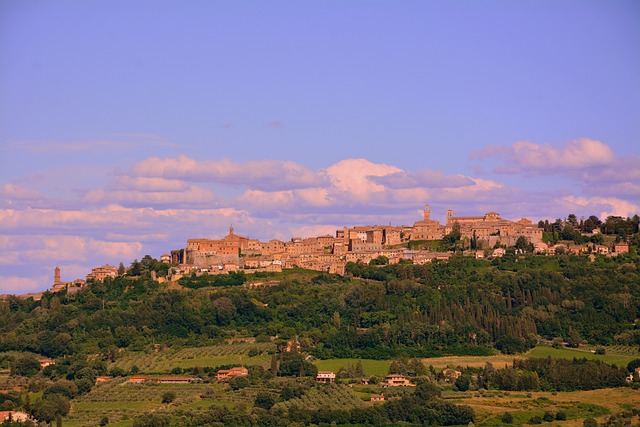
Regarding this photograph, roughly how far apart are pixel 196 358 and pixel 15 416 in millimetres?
14942

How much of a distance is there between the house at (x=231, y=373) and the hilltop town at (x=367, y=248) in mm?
24723

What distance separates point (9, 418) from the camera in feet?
198

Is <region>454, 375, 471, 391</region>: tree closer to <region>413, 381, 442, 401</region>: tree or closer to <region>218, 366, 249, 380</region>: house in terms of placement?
<region>413, 381, 442, 401</region>: tree

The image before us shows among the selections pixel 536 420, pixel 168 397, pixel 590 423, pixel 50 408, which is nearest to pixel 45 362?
pixel 50 408

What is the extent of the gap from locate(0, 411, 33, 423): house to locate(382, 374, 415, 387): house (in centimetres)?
1836

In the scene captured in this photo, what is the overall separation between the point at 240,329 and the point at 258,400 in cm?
2105

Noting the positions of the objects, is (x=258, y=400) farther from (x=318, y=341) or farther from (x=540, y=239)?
(x=540, y=239)

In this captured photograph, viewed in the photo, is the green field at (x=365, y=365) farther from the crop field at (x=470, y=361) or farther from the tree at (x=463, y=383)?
the tree at (x=463, y=383)

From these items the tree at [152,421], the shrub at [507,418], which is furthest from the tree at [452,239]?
the tree at [152,421]

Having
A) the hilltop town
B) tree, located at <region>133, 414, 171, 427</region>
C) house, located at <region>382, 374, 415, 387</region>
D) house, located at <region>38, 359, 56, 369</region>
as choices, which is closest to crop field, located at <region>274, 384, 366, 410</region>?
house, located at <region>382, 374, 415, 387</region>

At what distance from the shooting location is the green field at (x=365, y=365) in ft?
228

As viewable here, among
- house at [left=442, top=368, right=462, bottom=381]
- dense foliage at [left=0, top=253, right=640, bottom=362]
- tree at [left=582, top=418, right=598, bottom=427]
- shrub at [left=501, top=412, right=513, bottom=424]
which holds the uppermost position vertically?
dense foliage at [left=0, top=253, right=640, bottom=362]

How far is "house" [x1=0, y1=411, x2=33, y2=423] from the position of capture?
60.8 metres

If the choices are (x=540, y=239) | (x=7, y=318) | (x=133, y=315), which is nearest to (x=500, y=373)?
(x=133, y=315)
